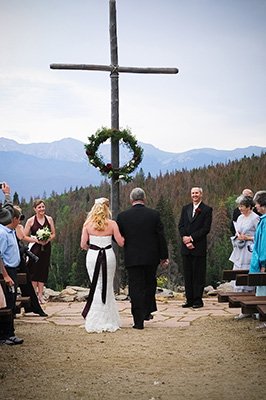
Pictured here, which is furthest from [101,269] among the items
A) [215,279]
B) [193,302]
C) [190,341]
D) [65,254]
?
[65,254]

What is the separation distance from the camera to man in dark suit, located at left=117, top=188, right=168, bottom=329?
7594mm

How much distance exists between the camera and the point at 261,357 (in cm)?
563

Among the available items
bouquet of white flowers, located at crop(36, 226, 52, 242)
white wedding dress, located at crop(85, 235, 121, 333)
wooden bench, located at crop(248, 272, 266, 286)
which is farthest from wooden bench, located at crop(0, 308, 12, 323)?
bouquet of white flowers, located at crop(36, 226, 52, 242)

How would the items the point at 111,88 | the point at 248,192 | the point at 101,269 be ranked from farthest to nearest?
the point at 111,88
the point at 248,192
the point at 101,269

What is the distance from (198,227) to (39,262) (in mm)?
2721

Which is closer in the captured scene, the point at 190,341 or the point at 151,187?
the point at 190,341

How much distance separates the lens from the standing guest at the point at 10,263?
6.48 meters

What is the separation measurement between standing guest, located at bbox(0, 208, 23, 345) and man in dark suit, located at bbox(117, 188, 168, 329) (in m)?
1.52

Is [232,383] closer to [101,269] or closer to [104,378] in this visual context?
[104,378]

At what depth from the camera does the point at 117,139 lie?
419 inches

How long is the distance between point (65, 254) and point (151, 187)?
551 inches

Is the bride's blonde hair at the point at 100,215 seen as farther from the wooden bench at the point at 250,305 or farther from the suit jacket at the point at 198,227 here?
the suit jacket at the point at 198,227

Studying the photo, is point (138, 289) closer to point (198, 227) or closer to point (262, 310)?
point (262, 310)

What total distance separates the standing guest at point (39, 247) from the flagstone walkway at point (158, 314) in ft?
1.66
